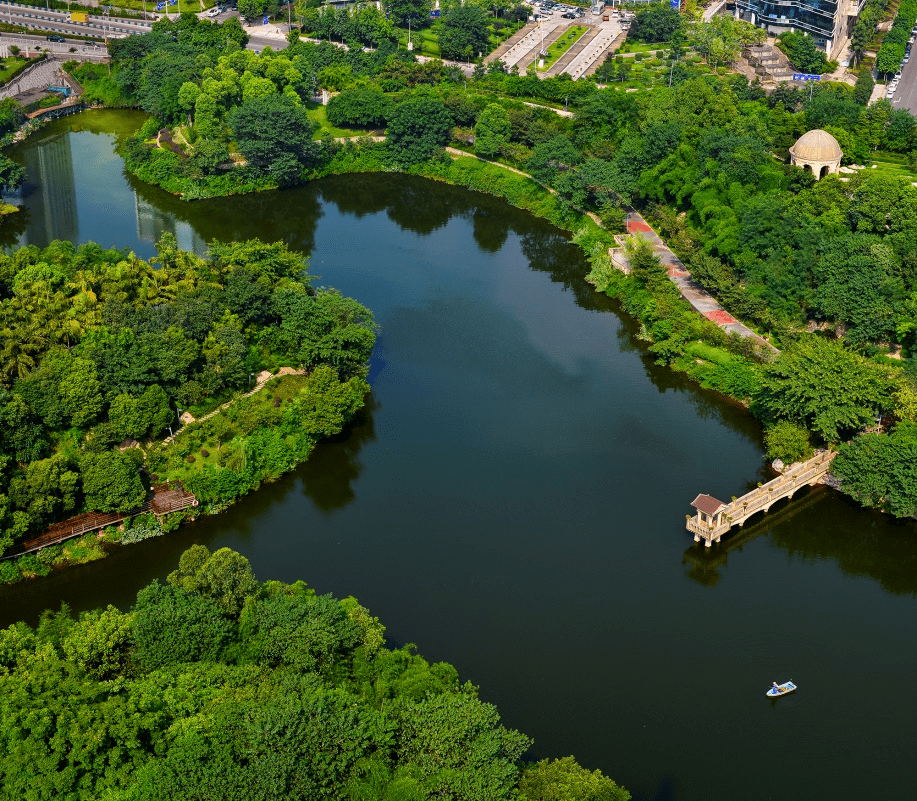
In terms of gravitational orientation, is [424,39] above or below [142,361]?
above

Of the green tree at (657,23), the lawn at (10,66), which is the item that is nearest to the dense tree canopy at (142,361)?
the lawn at (10,66)

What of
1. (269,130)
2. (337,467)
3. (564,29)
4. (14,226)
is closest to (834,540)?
(337,467)

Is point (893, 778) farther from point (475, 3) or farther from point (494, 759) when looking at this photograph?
point (475, 3)

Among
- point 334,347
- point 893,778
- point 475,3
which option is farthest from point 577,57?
point 893,778

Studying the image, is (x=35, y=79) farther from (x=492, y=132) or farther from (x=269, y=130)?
(x=492, y=132)

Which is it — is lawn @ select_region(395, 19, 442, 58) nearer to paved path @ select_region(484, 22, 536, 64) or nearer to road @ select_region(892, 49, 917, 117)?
paved path @ select_region(484, 22, 536, 64)

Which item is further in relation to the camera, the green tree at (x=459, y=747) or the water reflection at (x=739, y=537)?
the water reflection at (x=739, y=537)

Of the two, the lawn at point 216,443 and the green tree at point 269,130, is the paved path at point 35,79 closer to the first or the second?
the green tree at point 269,130
